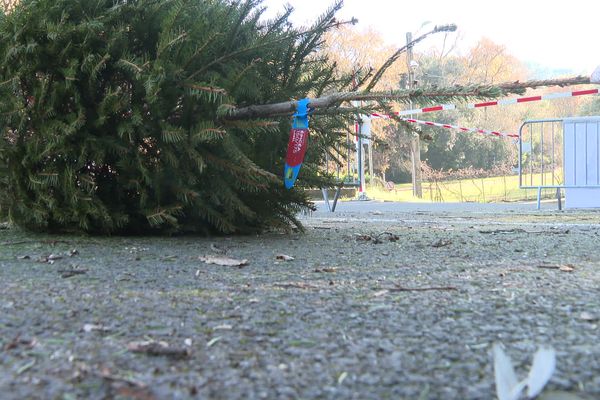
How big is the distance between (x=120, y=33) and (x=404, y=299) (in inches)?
91.5

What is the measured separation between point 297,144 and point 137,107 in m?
0.97

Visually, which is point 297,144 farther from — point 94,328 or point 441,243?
point 94,328

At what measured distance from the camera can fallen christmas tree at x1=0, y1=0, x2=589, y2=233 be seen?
350 cm

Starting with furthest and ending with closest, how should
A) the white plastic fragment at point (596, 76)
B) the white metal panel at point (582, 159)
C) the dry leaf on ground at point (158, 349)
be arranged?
1. the white metal panel at point (582, 159)
2. the white plastic fragment at point (596, 76)
3. the dry leaf on ground at point (158, 349)

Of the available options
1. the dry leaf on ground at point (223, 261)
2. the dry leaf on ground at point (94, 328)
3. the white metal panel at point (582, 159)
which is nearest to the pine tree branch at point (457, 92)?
the dry leaf on ground at point (223, 261)

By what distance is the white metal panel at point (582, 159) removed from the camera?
32.2ft

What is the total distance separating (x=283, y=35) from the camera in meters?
4.02

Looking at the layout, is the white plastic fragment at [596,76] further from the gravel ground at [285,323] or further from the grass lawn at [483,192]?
the grass lawn at [483,192]

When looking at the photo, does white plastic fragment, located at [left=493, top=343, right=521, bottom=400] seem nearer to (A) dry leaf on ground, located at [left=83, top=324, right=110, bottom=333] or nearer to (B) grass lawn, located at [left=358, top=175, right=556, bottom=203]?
(A) dry leaf on ground, located at [left=83, top=324, right=110, bottom=333]

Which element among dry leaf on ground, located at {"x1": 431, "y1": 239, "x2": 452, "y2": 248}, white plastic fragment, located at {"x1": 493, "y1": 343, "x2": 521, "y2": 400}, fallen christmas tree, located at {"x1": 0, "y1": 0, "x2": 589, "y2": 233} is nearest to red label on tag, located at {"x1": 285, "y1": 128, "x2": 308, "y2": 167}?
fallen christmas tree, located at {"x1": 0, "y1": 0, "x2": 589, "y2": 233}

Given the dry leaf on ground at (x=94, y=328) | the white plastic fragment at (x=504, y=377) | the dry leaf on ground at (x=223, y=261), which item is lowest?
the white plastic fragment at (x=504, y=377)

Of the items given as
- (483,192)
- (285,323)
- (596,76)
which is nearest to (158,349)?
(285,323)

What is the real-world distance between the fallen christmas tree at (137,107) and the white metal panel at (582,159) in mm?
7140

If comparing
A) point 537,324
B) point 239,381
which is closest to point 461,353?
point 537,324
